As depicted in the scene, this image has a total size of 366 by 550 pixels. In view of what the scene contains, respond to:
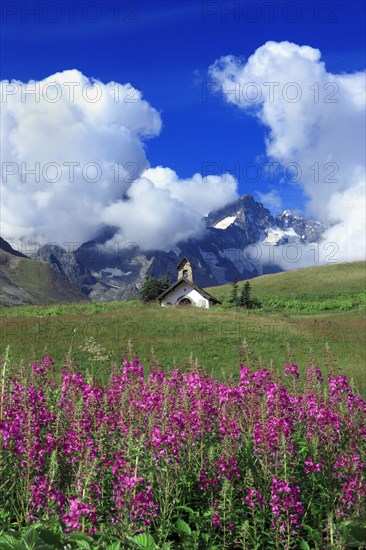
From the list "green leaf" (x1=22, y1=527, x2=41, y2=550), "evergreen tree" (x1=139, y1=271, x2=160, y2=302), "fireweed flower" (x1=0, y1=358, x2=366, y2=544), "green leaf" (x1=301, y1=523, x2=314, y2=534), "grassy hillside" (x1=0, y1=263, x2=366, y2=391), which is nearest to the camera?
"green leaf" (x1=22, y1=527, x2=41, y2=550)

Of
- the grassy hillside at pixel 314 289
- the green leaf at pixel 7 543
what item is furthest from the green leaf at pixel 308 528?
the grassy hillside at pixel 314 289

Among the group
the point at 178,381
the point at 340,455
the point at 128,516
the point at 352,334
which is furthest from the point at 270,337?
the point at 128,516

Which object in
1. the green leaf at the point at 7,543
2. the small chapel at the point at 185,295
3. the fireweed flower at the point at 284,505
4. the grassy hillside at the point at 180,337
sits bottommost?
the fireweed flower at the point at 284,505

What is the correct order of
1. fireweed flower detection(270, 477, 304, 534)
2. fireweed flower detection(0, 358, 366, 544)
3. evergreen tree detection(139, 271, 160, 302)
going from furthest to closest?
evergreen tree detection(139, 271, 160, 302)
fireweed flower detection(270, 477, 304, 534)
fireweed flower detection(0, 358, 366, 544)

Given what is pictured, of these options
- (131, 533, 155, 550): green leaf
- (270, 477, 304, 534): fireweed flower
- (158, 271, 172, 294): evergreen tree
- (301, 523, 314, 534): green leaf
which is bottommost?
(301, 523, 314, 534): green leaf

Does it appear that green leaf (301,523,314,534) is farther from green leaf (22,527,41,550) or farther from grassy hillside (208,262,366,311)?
grassy hillside (208,262,366,311)

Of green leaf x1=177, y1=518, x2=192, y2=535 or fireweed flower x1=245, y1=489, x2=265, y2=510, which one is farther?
fireweed flower x1=245, y1=489, x2=265, y2=510

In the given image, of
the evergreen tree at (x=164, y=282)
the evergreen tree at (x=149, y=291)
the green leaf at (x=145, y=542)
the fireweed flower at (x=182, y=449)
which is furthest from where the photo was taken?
the evergreen tree at (x=164, y=282)

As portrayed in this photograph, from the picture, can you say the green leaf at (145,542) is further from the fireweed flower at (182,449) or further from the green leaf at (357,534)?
the green leaf at (357,534)

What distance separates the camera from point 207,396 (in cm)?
720

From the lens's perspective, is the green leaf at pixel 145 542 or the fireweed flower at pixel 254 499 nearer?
the green leaf at pixel 145 542

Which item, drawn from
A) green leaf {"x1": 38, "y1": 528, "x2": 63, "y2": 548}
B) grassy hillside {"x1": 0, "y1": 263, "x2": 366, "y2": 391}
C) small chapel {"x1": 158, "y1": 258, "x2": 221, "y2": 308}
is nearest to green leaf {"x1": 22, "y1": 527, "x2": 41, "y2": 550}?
green leaf {"x1": 38, "y1": 528, "x2": 63, "y2": 548}

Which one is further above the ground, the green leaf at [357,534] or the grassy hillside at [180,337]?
A: the grassy hillside at [180,337]

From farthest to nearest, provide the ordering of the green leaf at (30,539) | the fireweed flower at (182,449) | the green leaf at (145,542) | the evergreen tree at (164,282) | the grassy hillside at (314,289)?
the grassy hillside at (314,289)
the evergreen tree at (164,282)
the fireweed flower at (182,449)
the green leaf at (145,542)
the green leaf at (30,539)
